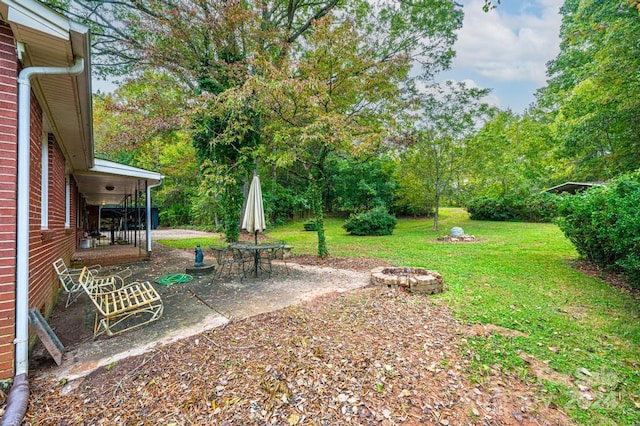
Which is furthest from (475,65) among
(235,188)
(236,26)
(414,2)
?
(235,188)

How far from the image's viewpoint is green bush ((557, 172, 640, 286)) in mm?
4438

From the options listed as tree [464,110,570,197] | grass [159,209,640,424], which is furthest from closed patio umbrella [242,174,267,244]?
tree [464,110,570,197]

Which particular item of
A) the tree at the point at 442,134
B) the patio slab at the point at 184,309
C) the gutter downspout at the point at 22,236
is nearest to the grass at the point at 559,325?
the patio slab at the point at 184,309

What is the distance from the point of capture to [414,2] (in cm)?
975

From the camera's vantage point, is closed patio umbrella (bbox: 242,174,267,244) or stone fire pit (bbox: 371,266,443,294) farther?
closed patio umbrella (bbox: 242,174,267,244)

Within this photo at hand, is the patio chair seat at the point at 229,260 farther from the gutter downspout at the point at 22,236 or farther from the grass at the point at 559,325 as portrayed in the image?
the grass at the point at 559,325

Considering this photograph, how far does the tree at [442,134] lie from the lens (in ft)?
46.1

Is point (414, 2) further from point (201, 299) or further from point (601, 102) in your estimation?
point (201, 299)

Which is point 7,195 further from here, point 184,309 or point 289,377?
point 289,377

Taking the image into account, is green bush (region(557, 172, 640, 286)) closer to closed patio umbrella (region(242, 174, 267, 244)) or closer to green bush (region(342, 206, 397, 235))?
closed patio umbrella (region(242, 174, 267, 244))

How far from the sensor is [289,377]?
8.58 feet

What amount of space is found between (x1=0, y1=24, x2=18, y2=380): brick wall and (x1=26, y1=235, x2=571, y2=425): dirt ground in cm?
46

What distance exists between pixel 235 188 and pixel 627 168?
13738 millimetres

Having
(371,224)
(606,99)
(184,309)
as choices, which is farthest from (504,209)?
(184,309)
